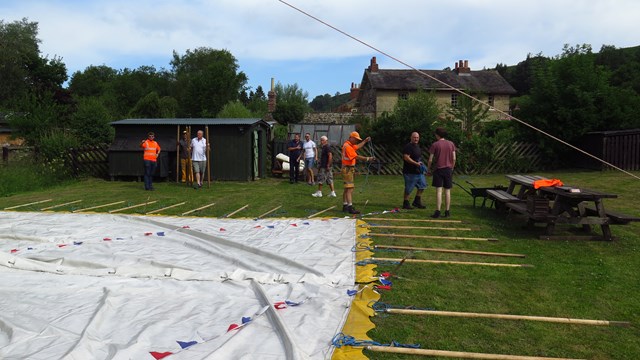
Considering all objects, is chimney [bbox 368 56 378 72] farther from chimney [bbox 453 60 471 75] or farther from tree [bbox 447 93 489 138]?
tree [bbox 447 93 489 138]

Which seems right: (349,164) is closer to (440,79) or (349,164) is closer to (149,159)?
(149,159)

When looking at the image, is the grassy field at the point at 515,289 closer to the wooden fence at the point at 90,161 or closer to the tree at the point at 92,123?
the wooden fence at the point at 90,161

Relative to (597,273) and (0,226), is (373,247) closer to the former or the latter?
(597,273)

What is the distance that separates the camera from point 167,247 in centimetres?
641

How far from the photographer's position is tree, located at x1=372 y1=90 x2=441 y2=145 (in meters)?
19.5

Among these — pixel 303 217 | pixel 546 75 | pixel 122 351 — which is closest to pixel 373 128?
pixel 546 75

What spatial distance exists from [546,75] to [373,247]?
16509 millimetres

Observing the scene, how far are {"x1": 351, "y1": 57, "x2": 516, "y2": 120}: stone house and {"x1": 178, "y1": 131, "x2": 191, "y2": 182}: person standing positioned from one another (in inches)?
1111

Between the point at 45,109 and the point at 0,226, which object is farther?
the point at 45,109

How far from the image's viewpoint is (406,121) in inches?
771

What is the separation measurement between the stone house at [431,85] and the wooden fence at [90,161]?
28299 millimetres

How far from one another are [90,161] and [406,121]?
1239cm

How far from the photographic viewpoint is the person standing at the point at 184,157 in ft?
50.4

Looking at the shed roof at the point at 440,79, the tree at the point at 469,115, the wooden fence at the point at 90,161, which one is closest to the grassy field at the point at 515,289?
the wooden fence at the point at 90,161
